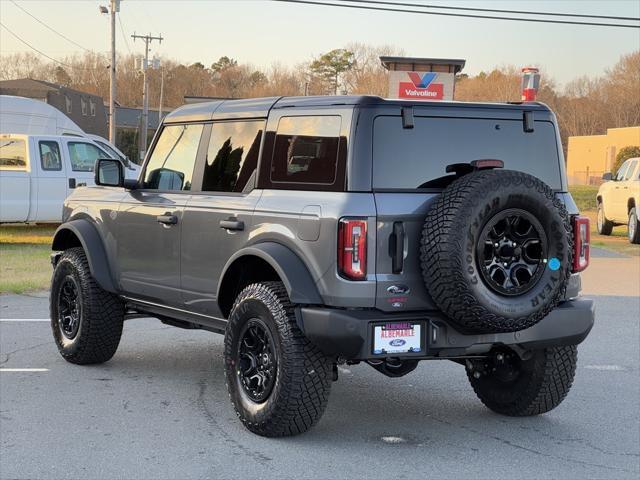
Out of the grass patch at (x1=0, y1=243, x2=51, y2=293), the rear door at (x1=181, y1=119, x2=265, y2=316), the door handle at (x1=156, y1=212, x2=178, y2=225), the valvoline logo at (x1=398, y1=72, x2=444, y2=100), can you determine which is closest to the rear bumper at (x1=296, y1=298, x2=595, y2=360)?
the rear door at (x1=181, y1=119, x2=265, y2=316)

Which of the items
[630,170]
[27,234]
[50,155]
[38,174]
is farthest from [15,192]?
[630,170]

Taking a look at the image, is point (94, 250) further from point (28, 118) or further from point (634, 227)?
point (28, 118)

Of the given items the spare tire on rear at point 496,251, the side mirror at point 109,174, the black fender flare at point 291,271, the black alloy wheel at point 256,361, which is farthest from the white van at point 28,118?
the spare tire on rear at point 496,251

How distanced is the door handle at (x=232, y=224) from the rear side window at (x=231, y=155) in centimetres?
24

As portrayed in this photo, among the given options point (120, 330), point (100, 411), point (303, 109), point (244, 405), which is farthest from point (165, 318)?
point (303, 109)

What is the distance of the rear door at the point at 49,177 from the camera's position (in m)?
19.3

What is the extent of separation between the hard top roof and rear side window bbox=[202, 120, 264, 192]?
86mm

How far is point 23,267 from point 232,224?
977 cm

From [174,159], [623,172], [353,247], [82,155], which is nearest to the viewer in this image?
[353,247]

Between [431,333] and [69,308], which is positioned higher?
[431,333]

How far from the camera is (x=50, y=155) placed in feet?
64.8

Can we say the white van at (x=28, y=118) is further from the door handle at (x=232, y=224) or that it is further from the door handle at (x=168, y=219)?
the door handle at (x=232, y=224)

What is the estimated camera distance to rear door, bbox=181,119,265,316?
6.42 m

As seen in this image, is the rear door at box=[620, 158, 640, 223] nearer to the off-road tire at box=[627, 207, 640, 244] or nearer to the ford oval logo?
the off-road tire at box=[627, 207, 640, 244]
